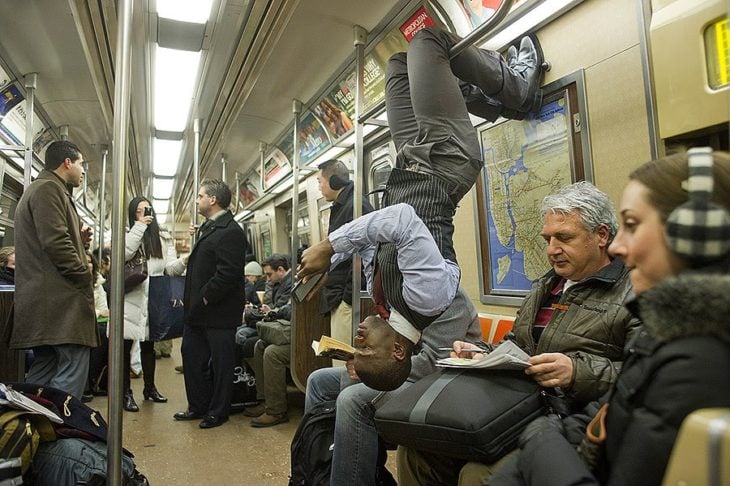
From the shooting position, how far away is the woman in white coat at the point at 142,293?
4.41 metres

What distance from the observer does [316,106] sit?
5191 mm

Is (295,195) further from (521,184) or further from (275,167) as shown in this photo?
(275,167)

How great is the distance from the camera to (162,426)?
3.99 metres

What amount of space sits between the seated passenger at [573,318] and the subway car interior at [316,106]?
1.34 ft

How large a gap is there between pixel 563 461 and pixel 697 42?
1.34 metres

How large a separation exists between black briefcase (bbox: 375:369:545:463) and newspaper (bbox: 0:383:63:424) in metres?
1.27

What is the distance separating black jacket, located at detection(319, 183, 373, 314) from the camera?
11.9 ft

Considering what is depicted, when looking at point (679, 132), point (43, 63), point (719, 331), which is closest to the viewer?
point (719, 331)

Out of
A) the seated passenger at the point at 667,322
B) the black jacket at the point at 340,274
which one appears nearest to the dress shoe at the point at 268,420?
the black jacket at the point at 340,274

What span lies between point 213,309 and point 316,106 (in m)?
2.30

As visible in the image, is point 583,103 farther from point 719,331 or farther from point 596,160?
point 719,331

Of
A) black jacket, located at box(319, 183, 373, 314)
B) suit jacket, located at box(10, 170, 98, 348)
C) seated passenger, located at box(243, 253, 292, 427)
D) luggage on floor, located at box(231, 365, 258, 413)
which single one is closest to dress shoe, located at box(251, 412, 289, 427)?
seated passenger, located at box(243, 253, 292, 427)

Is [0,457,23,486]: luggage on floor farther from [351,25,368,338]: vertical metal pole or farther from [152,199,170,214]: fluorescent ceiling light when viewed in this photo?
[152,199,170,214]: fluorescent ceiling light

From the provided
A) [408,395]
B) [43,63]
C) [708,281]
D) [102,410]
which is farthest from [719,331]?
[43,63]
